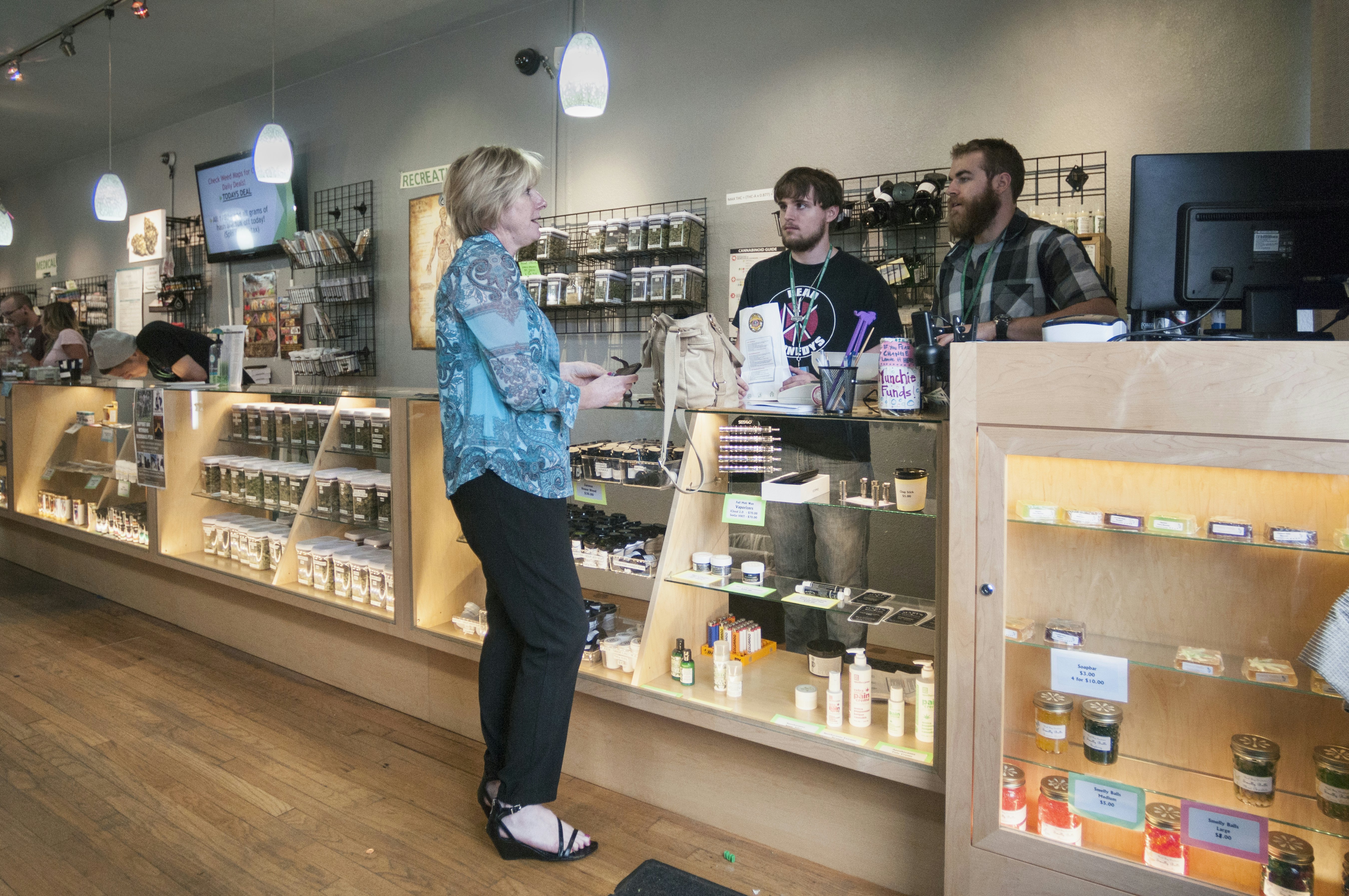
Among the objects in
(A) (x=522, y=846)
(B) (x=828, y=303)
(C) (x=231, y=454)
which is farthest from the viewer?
(C) (x=231, y=454)

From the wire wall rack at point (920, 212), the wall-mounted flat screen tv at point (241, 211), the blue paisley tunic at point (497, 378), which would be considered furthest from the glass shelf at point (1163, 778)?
the wall-mounted flat screen tv at point (241, 211)

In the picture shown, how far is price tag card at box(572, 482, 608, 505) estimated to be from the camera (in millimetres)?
2541

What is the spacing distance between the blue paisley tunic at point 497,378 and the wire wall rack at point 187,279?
6.30 m

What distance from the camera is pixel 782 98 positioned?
4.00 metres

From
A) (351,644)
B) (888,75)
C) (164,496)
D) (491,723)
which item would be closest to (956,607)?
(491,723)

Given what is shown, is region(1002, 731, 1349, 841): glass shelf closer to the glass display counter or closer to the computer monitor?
the glass display counter

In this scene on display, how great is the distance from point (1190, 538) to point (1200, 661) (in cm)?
26

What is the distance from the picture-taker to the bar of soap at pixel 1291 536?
61.4 inches

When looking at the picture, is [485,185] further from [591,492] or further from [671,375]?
[591,492]

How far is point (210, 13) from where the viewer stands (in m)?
5.09

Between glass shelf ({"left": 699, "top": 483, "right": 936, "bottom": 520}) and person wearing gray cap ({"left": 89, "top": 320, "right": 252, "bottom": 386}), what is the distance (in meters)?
3.04

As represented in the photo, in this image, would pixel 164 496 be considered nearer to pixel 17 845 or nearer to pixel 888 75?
pixel 17 845

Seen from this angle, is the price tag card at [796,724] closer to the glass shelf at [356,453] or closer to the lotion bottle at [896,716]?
the lotion bottle at [896,716]

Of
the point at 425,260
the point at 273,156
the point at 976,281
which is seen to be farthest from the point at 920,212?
the point at 425,260
